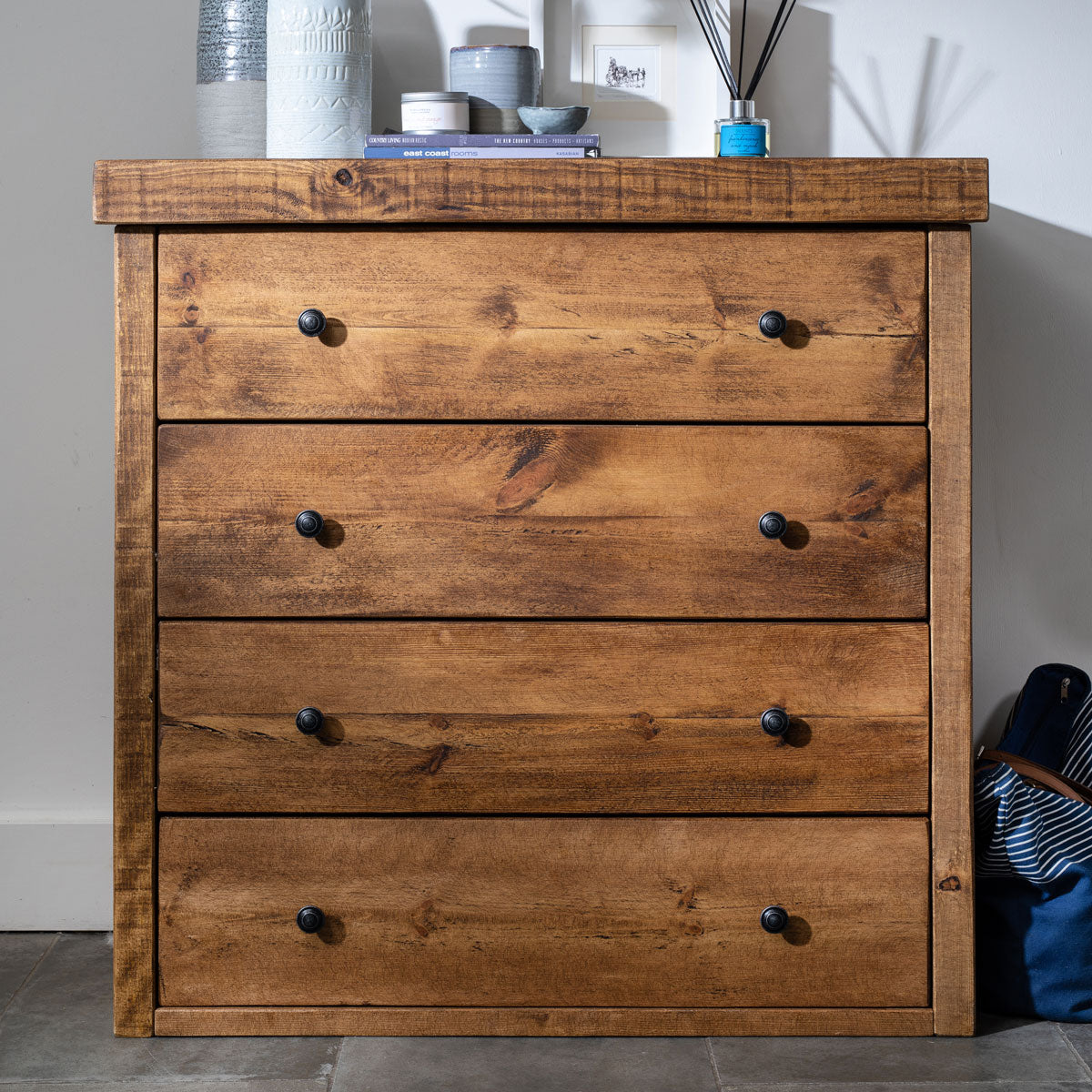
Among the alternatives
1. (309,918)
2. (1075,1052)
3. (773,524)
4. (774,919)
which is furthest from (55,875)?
(1075,1052)

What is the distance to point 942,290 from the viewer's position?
55.9 inches

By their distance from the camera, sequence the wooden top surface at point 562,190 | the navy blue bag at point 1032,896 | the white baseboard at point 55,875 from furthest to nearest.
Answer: the white baseboard at point 55,875 → the navy blue bag at point 1032,896 → the wooden top surface at point 562,190

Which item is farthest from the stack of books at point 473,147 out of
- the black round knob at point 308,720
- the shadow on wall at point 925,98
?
the black round knob at point 308,720

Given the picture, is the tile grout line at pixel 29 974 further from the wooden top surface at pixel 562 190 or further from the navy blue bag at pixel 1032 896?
the navy blue bag at pixel 1032 896

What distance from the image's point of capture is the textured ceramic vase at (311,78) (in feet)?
5.08

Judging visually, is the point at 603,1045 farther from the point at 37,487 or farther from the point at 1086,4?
the point at 1086,4

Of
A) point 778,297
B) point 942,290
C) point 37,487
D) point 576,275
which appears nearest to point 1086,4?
point 942,290

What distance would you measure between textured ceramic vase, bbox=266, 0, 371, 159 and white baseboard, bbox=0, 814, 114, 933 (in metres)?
1.13

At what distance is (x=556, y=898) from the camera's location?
147cm

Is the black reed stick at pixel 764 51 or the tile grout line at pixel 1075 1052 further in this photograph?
the black reed stick at pixel 764 51

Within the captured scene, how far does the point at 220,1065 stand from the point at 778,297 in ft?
3.88

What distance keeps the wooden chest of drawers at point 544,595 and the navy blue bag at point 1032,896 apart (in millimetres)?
126

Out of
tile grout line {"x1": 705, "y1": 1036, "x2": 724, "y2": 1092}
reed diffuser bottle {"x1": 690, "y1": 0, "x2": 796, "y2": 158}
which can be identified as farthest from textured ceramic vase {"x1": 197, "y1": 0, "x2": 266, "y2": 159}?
tile grout line {"x1": 705, "y1": 1036, "x2": 724, "y2": 1092}

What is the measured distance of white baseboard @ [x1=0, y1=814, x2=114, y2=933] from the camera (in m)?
1.88
